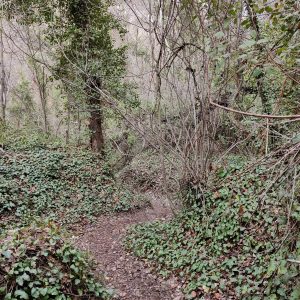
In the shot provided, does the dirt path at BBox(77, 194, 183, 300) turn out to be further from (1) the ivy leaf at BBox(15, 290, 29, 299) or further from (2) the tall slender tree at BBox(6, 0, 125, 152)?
(2) the tall slender tree at BBox(6, 0, 125, 152)

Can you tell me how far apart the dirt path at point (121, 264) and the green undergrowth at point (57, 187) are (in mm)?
596

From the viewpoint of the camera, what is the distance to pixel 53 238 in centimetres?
397

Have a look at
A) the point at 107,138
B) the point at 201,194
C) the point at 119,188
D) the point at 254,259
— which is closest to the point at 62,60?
the point at 107,138

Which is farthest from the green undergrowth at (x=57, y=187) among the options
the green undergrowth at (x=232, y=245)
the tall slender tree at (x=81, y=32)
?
the green undergrowth at (x=232, y=245)

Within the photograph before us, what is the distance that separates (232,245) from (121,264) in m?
2.38

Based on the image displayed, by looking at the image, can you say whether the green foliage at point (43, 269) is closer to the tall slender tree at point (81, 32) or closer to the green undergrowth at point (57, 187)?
the green undergrowth at point (57, 187)

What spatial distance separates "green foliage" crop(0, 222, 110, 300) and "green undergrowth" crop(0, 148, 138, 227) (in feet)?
12.9

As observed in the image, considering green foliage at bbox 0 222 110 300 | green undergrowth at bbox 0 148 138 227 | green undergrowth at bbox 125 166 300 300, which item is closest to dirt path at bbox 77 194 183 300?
green undergrowth at bbox 125 166 300 300

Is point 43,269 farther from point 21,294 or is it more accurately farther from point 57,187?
point 57,187

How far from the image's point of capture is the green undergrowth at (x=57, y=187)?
7957mm

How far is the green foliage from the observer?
10.9 feet

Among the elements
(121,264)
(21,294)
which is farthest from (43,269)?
(121,264)

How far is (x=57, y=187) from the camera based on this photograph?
9.08m

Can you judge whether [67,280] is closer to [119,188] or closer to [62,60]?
[119,188]
